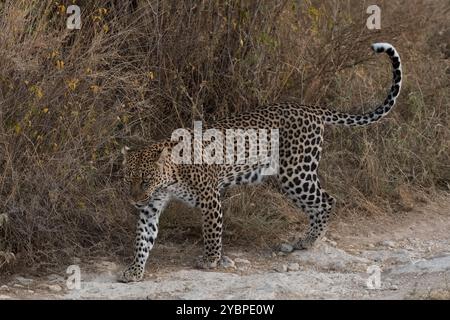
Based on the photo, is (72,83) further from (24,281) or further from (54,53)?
(24,281)

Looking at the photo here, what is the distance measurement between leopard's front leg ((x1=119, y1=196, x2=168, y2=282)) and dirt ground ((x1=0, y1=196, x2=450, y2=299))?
15 centimetres

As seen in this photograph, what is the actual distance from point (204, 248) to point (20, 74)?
2178mm

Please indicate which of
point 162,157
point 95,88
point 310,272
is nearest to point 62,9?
point 95,88

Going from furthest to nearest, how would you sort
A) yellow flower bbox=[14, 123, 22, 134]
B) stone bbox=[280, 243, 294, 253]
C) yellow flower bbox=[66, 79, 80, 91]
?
stone bbox=[280, 243, 294, 253]
yellow flower bbox=[66, 79, 80, 91]
yellow flower bbox=[14, 123, 22, 134]

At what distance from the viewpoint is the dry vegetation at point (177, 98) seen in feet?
28.5

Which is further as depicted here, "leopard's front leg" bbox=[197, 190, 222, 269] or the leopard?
"leopard's front leg" bbox=[197, 190, 222, 269]

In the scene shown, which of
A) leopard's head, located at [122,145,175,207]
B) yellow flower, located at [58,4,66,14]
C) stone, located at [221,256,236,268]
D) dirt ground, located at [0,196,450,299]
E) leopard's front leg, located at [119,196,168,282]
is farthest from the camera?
yellow flower, located at [58,4,66,14]

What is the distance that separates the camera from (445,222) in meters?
10.0

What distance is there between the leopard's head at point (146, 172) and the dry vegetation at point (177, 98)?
54 centimetres

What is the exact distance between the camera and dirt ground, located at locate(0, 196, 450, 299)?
26.2 ft

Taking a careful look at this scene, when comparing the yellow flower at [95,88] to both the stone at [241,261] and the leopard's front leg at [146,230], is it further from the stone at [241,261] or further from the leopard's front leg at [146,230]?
the stone at [241,261]

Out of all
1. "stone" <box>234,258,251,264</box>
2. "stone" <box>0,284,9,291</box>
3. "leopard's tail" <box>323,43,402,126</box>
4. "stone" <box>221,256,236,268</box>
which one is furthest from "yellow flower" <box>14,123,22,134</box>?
"leopard's tail" <box>323,43,402,126</box>

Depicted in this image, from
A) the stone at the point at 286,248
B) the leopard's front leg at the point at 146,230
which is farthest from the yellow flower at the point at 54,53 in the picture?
the stone at the point at 286,248

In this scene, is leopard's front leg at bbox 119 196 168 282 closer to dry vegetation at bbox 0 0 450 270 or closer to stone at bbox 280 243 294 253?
dry vegetation at bbox 0 0 450 270
